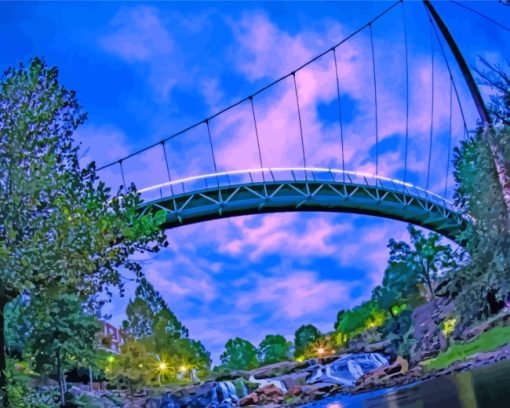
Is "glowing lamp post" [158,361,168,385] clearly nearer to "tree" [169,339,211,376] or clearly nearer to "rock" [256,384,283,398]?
"tree" [169,339,211,376]

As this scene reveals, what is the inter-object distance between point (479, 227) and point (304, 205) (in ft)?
38.7

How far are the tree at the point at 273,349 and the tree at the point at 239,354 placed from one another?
4.36ft

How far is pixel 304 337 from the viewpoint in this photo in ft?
212

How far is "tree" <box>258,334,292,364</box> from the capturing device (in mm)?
67000

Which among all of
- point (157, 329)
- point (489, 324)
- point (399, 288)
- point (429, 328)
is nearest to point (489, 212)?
point (489, 324)

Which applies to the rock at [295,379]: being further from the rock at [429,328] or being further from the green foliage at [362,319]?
the green foliage at [362,319]

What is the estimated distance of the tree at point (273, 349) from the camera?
220ft

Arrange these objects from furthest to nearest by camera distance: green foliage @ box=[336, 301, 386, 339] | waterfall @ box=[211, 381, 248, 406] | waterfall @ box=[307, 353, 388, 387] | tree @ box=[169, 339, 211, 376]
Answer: green foliage @ box=[336, 301, 386, 339], tree @ box=[169, 339, 211, 376], waterfall @ box=[307, 353, 388, 387], waterfall @ box=[211, 381, 248, 406]

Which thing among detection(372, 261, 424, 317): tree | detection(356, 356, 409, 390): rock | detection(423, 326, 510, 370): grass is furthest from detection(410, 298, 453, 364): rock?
detection(372, 261, 424, 317): tree

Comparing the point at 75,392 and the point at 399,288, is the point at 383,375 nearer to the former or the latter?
the point at 75,392

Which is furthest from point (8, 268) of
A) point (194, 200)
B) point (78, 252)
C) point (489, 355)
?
point (194, 200)

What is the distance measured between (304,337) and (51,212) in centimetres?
6023

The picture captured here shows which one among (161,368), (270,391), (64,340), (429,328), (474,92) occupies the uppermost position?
(474,92)

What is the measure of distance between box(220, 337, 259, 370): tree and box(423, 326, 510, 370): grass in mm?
49170
